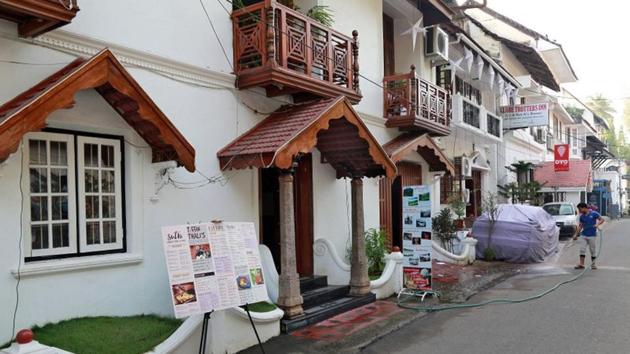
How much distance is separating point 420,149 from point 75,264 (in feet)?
33.1

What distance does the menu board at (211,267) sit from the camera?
5.11 m

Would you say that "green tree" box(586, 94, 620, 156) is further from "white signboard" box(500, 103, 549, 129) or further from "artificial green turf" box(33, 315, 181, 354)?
"artificial green turf" box(33, 315, 181, 354)

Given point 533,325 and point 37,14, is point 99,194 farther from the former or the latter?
point 533,325

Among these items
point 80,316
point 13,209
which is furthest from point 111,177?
point 80,316

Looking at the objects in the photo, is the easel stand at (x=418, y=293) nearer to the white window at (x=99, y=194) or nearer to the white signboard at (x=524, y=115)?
the white window at (x=99, y=194)

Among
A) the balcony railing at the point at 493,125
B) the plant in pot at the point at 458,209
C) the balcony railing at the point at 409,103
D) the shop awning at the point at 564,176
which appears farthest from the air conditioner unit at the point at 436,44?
the shop awning at the point at 564,176

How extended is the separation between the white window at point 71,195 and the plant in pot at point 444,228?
34.9 ft

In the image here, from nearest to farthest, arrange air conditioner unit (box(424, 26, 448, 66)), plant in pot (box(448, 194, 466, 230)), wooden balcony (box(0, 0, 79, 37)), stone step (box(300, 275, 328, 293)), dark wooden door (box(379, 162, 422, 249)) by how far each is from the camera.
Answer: wooden balcony (box(0, 0, 79, 37)) < stone step (box(300, 275, 328, 293)) < dark wooden door (box(379, 162, 422, 249)) < air conditioner unit (box(424, 26, 448, 66)) < plant in pot (box(448, 194, 466, 230))

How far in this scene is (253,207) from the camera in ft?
27.6

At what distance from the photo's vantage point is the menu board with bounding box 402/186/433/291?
382 inches

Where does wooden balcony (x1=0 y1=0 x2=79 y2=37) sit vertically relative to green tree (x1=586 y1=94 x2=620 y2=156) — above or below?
below

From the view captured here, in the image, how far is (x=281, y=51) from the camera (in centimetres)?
792

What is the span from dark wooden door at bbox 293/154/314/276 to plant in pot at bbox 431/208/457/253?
6273 millimetres

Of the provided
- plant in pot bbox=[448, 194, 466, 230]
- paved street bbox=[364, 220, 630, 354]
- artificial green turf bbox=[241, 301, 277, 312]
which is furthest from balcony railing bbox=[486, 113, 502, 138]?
artificial green turf bbox=[241, 301, 277, 312]
